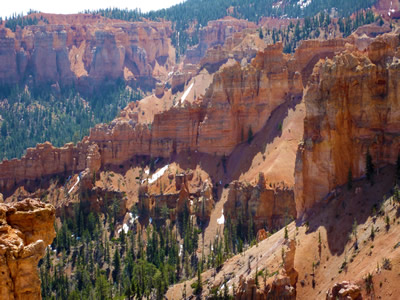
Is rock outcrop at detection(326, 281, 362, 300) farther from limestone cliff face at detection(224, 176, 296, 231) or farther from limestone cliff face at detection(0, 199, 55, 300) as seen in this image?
limestone cliff face at detection(224, 176, 296, 231)

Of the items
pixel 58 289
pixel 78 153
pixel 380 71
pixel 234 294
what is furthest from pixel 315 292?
pixel 78 153

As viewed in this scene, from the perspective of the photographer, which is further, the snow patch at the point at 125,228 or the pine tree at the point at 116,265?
the snow patch at the point at 125,228

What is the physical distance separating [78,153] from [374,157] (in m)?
62.8

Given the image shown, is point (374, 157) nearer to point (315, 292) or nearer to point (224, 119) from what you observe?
point (315, 292)

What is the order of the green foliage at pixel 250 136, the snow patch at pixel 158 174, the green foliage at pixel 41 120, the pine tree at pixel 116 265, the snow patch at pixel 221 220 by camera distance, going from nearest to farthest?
the pine tree at pixel 116 265 → the snow patch at pixel 221 220 → the green foliage at pixel 250 136 → the snow patch at pixel 158 174 → the green foliage at pixel 41 120

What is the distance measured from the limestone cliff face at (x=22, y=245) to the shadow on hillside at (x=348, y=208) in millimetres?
31116

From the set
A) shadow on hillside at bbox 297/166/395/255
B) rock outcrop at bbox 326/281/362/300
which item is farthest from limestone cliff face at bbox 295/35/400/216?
rock outcrop at bbox 326/281/362/300

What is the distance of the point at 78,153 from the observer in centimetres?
11125

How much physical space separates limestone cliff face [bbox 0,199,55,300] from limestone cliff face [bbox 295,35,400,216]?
36.6m

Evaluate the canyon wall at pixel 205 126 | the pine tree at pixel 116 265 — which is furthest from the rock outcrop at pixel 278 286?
the canyon wall at pixel 205 126

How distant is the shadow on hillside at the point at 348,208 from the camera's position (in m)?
55.5

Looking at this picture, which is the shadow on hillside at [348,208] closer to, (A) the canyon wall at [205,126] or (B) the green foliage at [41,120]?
(A) the canyon wall at [205,126]

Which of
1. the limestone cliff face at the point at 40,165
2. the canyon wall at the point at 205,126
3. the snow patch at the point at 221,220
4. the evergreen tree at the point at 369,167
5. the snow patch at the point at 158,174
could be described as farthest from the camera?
the limestone cliff face at the point at 40,165

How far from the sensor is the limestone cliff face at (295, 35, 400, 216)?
59.6 meters
